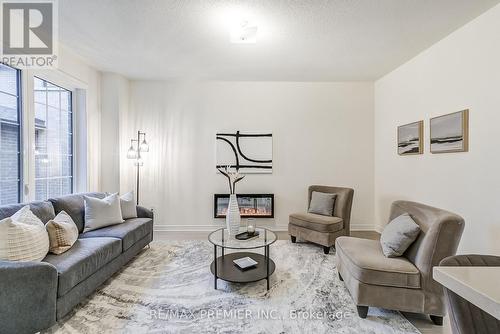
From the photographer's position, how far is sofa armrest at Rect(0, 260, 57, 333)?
1.66 m

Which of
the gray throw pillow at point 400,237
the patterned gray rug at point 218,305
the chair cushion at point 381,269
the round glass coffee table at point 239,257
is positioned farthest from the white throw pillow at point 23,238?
the gray throw pillow at point 400,237

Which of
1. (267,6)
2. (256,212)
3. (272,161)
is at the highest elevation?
(267,6)

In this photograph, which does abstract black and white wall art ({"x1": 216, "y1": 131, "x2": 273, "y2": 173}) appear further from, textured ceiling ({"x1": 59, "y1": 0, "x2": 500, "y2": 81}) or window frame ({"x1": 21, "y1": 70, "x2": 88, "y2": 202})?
window frame ({"x1": 21, "y1": 70, "x2": 88, "y2": 202})

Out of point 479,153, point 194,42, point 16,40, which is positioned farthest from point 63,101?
point 479,153

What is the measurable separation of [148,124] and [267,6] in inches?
122

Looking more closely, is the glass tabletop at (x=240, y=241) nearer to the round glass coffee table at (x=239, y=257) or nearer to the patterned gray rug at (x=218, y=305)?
the round glass coffee table at (x=239, y=257)

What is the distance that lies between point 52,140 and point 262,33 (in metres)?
3.15

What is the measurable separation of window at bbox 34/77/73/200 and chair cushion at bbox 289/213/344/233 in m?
3.48

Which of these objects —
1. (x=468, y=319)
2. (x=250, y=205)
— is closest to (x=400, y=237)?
(x=468, y=319)

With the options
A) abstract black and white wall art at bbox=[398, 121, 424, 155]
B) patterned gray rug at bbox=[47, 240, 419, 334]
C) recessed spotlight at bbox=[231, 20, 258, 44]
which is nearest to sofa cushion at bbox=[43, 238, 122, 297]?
patterned gray rug at bbox=[47, 240, 419, 334]

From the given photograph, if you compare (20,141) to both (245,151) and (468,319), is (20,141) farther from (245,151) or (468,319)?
(468,319)

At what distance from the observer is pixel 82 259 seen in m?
2.14

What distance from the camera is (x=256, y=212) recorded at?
4.53 meters

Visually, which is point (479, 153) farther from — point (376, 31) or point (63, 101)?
point (63, 101)
